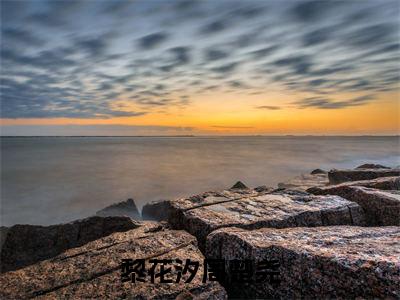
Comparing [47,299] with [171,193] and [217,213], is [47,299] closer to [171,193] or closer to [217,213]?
[217,213]

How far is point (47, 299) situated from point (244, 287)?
2365 mm

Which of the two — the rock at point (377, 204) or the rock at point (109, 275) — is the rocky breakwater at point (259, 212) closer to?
the rock at point (377, 204)

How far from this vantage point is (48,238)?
261 inches

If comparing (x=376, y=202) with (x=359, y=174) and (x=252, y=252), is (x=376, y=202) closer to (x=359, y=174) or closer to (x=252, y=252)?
(x=252, y=252)

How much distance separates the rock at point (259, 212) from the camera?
4.88 m

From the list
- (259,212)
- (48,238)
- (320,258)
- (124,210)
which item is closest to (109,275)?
(320,258)

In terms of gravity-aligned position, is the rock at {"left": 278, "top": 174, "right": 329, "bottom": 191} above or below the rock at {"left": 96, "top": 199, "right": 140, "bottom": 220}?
above

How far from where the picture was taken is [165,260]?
12.8 ft

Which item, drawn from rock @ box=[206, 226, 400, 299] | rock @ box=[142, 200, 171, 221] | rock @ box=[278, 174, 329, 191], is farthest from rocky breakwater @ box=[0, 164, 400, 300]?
rock @ box=[142, 200, 171, 221]

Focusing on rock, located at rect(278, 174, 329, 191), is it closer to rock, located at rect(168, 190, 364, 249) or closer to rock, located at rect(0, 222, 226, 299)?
rock, located at rect(168, 190, 364, 249)

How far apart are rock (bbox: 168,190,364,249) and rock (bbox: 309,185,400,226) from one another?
27 centimetres

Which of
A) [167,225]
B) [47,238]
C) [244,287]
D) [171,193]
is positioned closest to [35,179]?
[171,193]

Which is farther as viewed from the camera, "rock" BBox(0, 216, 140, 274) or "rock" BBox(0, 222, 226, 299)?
"rock" BBox(0, 216, 140, 274)

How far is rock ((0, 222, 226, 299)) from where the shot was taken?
342cm
